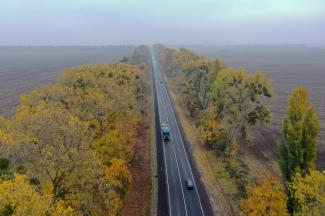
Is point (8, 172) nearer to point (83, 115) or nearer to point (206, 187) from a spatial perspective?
point (83, 115)

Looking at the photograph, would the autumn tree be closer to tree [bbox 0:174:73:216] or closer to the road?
the road

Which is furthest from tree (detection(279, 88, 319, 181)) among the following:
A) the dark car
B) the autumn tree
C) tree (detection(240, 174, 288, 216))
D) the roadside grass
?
the autumn tree

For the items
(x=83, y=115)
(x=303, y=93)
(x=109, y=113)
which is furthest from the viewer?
(x=109, y=113)

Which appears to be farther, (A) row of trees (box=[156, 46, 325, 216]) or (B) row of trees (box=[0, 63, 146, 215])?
(A) row of trees (box=[156, 46, 325, 216])

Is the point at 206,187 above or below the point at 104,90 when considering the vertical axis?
below

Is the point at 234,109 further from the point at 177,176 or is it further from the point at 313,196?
the point at 313,196

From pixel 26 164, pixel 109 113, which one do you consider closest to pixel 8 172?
pixel 26 164

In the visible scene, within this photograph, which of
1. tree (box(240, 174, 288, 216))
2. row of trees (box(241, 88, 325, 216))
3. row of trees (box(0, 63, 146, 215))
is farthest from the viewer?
row of trees (box(241, 88, 325, 216))
